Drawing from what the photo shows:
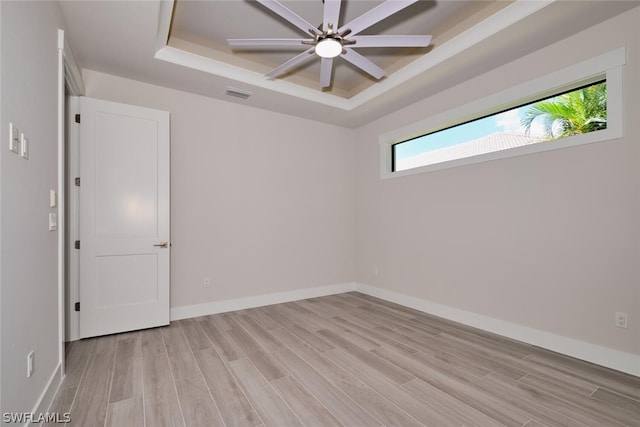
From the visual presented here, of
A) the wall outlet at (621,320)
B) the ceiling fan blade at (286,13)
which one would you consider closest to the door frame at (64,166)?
the ceiling fan blade at (286,13)

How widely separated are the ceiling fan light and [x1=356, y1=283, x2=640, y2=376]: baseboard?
310 cm

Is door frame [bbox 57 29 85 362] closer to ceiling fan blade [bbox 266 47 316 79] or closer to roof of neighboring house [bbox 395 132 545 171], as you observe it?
ceiling fan blade [bbox 266 47 316 79]

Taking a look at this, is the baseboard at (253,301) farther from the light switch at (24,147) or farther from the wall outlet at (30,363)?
the light switch at (24,147)

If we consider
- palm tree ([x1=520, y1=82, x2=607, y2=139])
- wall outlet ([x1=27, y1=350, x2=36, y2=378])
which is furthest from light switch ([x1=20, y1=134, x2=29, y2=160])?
palm tree ([x1=520, y1=82, x2=607, y2=139])

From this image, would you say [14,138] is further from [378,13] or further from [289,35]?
[289,35]

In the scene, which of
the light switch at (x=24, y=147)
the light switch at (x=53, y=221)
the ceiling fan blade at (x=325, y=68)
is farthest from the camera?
the ceiling fan blade at (x=325, y=68)

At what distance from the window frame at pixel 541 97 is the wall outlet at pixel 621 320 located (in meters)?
1.42

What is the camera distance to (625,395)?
6.57ft

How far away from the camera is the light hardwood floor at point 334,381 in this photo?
1811 millimetres

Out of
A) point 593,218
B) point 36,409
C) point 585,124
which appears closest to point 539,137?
point 585,124

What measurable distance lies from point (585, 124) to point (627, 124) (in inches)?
12.8

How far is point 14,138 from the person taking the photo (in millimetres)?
1453

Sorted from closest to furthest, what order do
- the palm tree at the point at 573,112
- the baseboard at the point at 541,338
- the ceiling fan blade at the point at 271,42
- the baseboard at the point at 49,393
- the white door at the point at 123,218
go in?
the baseboard at the point at 49,393 < the baseboard at the point at 541,338 < the ceiling fan blade at the point at 271,42 < the palm tree at the point at 573,112 < the white door at the point at 123,218

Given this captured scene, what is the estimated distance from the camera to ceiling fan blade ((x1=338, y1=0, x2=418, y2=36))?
6.68ft
